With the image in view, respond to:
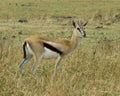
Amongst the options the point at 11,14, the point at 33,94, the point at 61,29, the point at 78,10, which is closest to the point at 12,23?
the point at 61,29

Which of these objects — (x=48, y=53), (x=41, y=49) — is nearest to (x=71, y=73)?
(x=48, y=53)

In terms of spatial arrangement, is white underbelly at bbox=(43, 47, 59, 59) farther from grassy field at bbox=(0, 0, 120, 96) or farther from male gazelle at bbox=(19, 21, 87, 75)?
grassy field at bbox=(0, 0, 120, 96)

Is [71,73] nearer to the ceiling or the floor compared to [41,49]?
nearer to the floor

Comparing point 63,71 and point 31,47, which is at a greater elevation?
point 31,47

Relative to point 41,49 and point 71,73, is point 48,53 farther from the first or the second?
point 71,73

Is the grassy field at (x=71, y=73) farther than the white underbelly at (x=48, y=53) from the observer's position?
No

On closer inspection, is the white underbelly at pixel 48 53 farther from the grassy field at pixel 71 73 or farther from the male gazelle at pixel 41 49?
the grassy field at pixel 71 73

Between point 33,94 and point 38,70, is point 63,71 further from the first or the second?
point 33,94

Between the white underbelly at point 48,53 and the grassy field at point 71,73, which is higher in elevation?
the white underbelly at point 48,53

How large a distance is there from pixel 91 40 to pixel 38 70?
727 centimetres

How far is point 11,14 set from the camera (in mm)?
27484

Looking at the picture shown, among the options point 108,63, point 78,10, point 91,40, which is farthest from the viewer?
point 78,10

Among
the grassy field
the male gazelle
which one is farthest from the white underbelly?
the grassy field

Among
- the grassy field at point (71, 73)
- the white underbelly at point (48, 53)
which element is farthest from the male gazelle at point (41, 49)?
the grassy field at point (71, 73)
